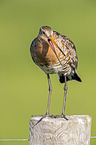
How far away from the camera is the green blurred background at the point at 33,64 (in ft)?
26.7

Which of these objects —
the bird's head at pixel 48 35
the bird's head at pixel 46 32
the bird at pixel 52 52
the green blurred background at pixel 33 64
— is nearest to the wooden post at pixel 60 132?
the bird at pixel 52 52

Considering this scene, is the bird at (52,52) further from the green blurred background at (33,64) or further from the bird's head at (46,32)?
the green blurred background at (33,64)

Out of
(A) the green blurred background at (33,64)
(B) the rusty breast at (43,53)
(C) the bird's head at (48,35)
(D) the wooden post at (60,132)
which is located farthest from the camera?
(A) the green blurred background at (33,64)

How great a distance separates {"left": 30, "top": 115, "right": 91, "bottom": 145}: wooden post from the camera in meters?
3.76

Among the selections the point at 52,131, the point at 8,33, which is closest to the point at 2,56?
the point at 8,33

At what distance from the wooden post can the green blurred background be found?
12.5 feet

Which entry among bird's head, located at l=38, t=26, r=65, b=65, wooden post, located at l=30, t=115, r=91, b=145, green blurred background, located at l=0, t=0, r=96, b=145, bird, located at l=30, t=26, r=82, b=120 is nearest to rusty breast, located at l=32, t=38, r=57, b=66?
bird, located at l=30, t=26, r=82, b=120

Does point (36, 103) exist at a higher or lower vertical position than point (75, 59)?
lower

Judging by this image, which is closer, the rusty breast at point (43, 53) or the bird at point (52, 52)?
the bird at point (52, 52)

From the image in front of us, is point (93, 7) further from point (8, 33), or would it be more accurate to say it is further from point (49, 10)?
point (8, 33)

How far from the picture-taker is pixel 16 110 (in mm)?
8242

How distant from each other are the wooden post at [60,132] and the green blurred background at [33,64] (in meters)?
3.80

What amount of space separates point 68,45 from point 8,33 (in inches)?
247

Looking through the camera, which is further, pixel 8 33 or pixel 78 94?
pixel 8 33
